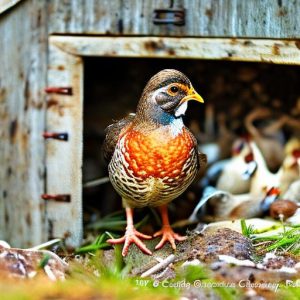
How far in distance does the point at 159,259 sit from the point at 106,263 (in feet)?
0.88

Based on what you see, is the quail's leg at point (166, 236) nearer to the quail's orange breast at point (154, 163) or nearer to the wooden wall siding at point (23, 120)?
the quail's orange breast at point (154, 163)

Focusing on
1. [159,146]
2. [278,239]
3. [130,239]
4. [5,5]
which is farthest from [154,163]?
[5,5]

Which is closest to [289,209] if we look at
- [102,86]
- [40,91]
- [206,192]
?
[206,192]

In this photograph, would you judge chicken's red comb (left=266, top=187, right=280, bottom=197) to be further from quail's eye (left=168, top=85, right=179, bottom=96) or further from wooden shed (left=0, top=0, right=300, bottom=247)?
quail's eye (left=168, top=85, right=179, bottom=96)

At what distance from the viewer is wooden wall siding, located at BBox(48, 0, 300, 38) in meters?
4.21

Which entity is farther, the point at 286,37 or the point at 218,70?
the point at 218,70

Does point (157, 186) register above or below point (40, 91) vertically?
below

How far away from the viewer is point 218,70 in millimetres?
5891

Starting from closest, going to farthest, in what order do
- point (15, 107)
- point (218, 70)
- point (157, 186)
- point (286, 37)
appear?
1. point (157, 186)
2. point (286, 37)
3. point (15, 107)
4. point (218, 70)

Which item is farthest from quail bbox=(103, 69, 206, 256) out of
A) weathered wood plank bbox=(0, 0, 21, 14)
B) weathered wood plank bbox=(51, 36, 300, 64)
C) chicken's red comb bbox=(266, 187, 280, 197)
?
weathered wood plank bbox=(0, 0, 21, 14)

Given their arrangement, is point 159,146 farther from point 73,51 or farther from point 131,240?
point 73,51

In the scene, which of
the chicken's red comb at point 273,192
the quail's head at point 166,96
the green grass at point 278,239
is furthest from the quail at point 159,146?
the chicken's red comb at point 273,192

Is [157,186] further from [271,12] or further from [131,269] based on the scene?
[271,12]

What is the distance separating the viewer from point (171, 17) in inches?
167
